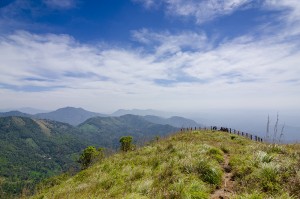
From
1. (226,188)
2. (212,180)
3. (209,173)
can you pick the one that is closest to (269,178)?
(226,188)

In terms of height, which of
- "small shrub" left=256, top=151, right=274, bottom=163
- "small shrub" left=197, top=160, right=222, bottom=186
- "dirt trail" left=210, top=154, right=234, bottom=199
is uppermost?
"small shrub" left=256, top=151, right=274, bottom=163

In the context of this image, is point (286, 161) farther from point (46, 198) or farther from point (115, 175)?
point (46, 198)

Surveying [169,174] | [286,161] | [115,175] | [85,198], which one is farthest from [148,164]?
[286,161]

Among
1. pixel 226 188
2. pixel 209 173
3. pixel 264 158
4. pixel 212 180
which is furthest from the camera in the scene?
pixel 264 158

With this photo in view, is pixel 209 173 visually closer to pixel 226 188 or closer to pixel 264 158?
pixel 226 188

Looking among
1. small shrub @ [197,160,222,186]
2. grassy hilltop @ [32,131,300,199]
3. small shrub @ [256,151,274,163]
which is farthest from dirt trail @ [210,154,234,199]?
small shrub @ [256,151,274,163]

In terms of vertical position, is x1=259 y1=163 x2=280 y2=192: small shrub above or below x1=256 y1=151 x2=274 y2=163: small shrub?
below

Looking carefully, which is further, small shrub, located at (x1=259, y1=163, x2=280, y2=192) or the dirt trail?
the dirt trail

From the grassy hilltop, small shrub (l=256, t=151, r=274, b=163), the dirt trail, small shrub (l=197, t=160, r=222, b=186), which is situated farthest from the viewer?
small shrub (l=256, t=151, r=274, b=163)

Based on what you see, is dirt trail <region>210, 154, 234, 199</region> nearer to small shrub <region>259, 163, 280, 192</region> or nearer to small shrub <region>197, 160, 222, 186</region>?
small shrub <region>197, 160, 222, 186</region>

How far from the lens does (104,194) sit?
9.93 metres

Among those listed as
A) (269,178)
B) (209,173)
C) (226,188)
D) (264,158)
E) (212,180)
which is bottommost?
(226,188)

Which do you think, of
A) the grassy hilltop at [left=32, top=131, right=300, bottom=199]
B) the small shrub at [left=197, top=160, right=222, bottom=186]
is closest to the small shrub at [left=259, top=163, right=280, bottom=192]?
the grassy hilltop at [left=32, top=131, right=300, bottom=199]

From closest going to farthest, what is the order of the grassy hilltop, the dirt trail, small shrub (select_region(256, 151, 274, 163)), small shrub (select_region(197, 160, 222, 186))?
the grassy hilltop, the dirt trail, small shrub (select_region(197, 160, 222, 186)), small shrub (select_region(256, 151, 274, 163))
